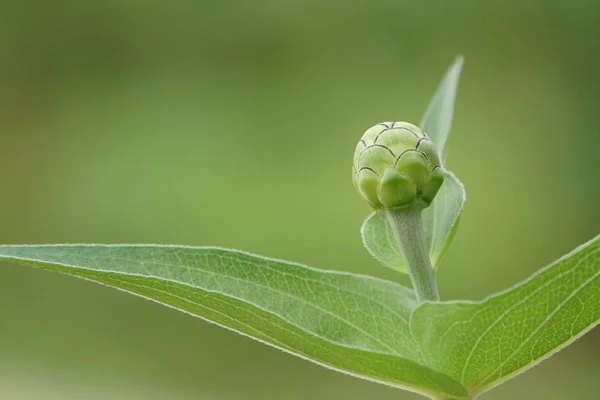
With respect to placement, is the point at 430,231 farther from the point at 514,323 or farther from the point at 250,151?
the point at 250,151

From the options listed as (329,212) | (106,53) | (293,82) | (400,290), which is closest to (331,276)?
(400,290)

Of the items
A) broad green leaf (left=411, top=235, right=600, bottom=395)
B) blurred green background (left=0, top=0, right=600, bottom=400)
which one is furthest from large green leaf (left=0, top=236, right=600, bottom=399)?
blurred green background (left=0, top=0, right=600, bottom=400)

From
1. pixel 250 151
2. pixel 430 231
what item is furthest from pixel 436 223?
pixel 250 151

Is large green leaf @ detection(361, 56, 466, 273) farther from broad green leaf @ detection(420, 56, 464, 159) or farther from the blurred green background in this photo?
the blurred green background

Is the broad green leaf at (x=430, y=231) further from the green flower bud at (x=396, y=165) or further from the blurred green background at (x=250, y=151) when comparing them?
the blurred green background at (x=250, y=151)

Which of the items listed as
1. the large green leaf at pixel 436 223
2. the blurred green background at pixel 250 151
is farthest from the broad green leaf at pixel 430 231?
the blurred green background at pixel 250 151

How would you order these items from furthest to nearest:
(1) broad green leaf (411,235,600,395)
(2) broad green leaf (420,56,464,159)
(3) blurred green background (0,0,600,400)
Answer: (3) blurred green background (0,0,600,400), (2) broad green leaf (420,56,464,159), (1) broad green leaf (411,235,600,395)

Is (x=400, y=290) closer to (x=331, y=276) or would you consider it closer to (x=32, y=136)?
(x=331, y=276)

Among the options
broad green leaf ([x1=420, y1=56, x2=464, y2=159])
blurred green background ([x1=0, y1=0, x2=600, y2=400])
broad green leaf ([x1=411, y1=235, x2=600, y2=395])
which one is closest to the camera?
broad green leaf ([x1=411, y1=235, x2=600, y2=395])
